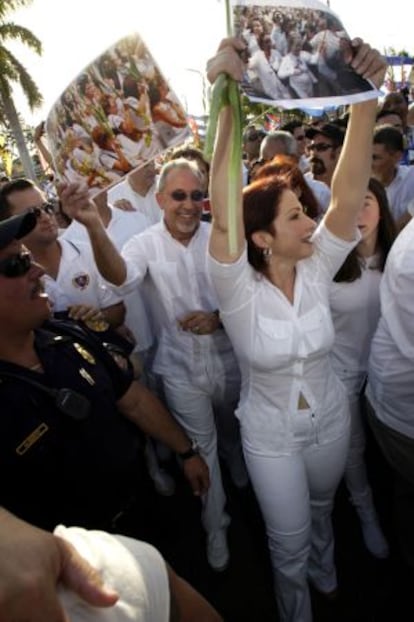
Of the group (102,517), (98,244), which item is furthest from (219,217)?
(102,517)

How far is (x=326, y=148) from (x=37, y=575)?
3.92 metres

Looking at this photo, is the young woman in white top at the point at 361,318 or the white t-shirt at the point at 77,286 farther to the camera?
the white t-shirt at the point at 77,286

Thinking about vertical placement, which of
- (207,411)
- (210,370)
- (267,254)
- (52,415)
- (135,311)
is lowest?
(207,411)

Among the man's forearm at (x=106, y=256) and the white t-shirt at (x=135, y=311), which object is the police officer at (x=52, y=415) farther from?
the white t-shirt at (x=135, y=311)

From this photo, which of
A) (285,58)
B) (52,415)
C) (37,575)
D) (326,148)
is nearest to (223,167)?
(285,58)

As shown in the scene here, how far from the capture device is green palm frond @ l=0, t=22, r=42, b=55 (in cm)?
1891

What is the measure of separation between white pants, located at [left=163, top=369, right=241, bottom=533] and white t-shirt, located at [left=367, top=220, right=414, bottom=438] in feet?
2.71

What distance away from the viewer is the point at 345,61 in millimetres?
1289

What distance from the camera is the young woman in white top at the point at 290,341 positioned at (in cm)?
177

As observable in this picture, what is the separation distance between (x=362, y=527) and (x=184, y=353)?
1.31 m

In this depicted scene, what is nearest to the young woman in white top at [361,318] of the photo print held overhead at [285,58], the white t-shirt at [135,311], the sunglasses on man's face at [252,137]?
the photo print held overhead at [285,58]

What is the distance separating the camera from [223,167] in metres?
1.52

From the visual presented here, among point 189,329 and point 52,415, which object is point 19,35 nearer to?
point 189,329

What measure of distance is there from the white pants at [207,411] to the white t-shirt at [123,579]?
1.62 metres
